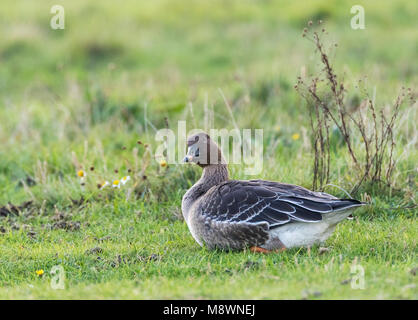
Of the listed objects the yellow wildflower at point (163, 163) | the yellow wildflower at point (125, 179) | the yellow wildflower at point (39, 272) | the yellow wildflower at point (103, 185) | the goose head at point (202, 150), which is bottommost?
the yellow wildflower at point (39, 272)

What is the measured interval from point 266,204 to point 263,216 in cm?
13

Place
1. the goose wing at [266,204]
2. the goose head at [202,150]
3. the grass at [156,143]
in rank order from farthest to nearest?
the goose head at [202,150], the goose wing at [266,204], the grass at [156,143]

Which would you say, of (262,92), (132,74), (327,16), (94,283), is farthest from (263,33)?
(94,283)

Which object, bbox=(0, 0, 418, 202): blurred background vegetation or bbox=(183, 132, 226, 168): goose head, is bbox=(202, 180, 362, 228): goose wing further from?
bbox=(0, 0, 418, 202): blurred background vegetation

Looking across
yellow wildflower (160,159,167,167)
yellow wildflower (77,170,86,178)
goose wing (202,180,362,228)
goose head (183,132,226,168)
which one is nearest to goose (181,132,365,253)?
goose wing (202,180,362,228)

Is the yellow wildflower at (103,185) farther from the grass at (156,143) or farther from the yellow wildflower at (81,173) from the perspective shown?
the yellow wildflower at (81,173)

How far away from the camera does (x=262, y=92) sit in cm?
1222

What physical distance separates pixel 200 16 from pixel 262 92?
776cm

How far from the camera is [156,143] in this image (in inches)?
390

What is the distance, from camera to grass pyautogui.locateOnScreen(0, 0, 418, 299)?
5.83 m

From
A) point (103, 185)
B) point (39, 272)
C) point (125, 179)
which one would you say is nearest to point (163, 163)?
point (125, 179)

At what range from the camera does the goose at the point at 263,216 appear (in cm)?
616

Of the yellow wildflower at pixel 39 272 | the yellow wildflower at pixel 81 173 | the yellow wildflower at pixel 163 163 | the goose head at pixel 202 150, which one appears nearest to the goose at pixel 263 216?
the goose head at pixel 202 150

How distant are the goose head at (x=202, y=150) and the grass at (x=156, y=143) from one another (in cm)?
88
